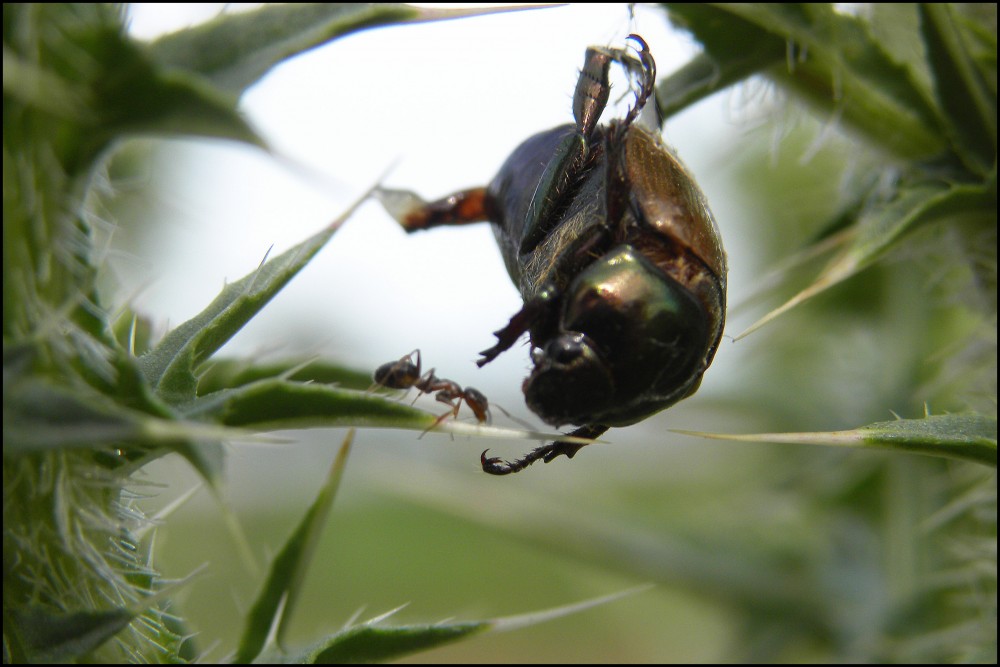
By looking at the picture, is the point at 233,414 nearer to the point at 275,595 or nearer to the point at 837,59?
the point at 275,595

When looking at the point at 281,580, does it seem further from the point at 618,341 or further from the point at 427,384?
the point at 618,341

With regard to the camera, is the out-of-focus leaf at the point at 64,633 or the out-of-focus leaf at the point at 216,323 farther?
the out-of-focus leaf at the point at 216,323

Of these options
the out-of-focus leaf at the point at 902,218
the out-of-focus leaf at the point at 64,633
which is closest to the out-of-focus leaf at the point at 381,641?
the out-of-focus leaf at the point at 64,633

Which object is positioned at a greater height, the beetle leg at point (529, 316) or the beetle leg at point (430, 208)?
the beetle leg at point (430, 208)

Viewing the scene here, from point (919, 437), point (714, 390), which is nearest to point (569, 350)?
point (919, 437)

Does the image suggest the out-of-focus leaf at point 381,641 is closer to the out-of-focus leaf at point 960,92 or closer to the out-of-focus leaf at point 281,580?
the out-of-focus leaf at point 281,580

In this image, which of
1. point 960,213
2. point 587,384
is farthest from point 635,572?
point 587,384
